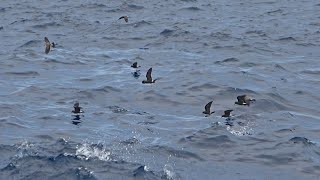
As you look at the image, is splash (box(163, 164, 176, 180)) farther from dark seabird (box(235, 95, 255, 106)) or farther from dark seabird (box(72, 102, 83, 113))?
dark seabird (box(235, 95, 255, 106))

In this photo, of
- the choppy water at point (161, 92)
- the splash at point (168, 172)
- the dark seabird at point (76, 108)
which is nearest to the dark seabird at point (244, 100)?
the choppy water at point (161, 92)

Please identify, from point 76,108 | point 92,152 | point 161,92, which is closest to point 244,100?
point 161,92

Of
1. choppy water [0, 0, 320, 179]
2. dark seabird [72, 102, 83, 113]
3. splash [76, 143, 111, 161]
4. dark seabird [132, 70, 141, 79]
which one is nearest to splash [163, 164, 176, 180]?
choppy water [0, 0, 320, 179]

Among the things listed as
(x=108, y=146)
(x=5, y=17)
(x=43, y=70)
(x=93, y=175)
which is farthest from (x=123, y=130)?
(x=5, y=17)

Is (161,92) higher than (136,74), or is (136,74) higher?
(161,92)

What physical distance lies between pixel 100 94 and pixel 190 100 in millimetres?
2769

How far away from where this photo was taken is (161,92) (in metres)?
22.6

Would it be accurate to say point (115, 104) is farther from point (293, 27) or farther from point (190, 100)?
point (293, 27)

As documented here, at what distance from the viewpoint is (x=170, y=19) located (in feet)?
116

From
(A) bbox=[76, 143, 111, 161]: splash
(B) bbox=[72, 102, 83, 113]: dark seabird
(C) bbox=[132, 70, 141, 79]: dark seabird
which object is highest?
(A) bbox=[76, 143, 111, 161]: splash

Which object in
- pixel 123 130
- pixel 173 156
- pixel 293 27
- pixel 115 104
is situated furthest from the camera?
pixel 293 27

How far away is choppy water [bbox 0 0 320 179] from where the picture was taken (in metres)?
16.2

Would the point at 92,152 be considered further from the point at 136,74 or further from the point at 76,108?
the point at 136,74

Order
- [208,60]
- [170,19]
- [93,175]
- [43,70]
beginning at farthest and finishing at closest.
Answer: [170,19]
[208,60]
[43,70]
[93,175]
